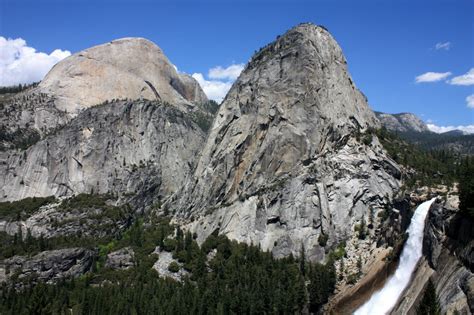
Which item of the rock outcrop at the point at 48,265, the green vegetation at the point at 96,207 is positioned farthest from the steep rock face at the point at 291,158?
the rock outcrop at the point at 48,265

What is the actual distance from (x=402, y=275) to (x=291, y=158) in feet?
206

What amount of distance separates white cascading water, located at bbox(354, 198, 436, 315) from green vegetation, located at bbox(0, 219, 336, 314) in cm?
1273

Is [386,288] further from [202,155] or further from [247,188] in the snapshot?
[202,155]

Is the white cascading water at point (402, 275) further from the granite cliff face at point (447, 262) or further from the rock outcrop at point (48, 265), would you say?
the rock outcrop at point (48, 265)

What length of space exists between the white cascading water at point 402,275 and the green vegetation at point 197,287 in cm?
1273

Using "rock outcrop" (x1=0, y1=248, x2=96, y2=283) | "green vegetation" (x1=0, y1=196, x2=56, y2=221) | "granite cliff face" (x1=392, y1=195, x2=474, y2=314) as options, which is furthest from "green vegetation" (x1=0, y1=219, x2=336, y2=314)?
"green vegetation" (x1=0, y1=196, x2=56, y2=221)

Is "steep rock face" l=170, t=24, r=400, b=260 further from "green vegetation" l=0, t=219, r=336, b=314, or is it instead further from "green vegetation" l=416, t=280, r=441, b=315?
"green vegetation" l=416, t=280, r=441, b=315

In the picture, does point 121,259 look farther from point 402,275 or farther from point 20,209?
point 402,275

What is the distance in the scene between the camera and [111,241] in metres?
181

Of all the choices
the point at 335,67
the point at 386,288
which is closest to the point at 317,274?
the point at 386,288

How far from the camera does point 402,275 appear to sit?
102 meters

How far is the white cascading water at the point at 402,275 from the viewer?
98.1m

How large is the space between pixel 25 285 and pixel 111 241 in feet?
131

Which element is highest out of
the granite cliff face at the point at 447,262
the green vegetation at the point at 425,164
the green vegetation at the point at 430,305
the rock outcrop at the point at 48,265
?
the green vegetation at the point at 425,164
